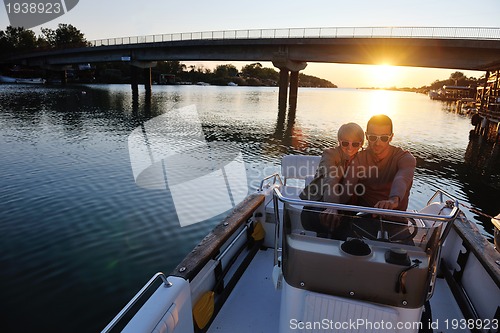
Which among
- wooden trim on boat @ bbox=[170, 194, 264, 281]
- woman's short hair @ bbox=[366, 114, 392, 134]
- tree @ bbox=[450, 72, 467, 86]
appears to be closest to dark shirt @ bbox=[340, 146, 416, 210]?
woman's short hair @ bbox=[366, 114, 392, 134]

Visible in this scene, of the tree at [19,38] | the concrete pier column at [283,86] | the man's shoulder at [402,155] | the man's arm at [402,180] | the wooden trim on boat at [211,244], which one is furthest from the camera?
the tree at [19,38]

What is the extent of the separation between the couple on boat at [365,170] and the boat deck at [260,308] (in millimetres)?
1499

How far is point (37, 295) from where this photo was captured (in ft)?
19.5

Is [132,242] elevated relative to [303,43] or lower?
lower

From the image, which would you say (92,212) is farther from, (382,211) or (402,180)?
(382,211)

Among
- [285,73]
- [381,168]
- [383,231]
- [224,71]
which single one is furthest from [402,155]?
[224,71]

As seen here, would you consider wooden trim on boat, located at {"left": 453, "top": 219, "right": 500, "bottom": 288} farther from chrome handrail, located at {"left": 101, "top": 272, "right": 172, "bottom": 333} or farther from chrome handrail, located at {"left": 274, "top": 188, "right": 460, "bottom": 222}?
chrome handrail, located at {"left": 101, "top": 272, "right": 172, "bottom": 333}

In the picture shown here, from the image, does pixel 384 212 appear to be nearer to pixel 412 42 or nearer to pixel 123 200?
pixel 123 200

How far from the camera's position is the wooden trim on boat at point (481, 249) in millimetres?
3519

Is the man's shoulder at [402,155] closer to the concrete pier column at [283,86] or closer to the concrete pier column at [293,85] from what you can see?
the concrete pier column at [283,86]

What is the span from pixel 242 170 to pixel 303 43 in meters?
28.5

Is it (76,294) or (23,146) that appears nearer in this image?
(76,294)

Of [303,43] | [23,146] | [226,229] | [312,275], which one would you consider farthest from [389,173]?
[303,43]

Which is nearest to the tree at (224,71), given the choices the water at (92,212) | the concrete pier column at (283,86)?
the concrete pier column at (283,86)
